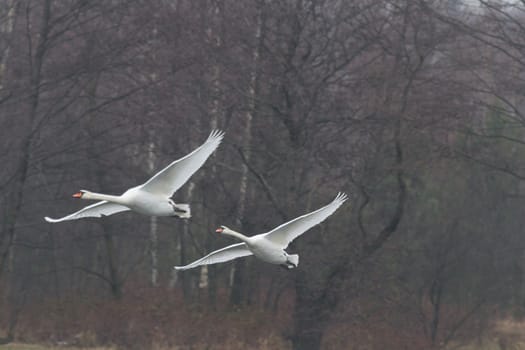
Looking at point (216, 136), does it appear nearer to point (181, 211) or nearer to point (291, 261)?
point (181, 211)

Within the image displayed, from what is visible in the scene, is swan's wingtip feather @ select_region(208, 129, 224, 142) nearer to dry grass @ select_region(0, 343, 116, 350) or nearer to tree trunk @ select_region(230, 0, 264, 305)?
tree trunk @ select_region(230, 0, 264, 305)

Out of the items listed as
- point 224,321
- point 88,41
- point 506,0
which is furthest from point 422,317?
point 88,41

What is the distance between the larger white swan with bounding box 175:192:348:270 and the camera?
47.7 ft

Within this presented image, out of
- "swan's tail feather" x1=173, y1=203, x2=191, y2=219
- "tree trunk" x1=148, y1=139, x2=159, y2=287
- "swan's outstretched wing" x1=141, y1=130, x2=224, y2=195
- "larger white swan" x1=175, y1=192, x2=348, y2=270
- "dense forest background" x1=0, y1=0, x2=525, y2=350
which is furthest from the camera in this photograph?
"tree trunk" x1=148, y1=139, x2=159, y2=287

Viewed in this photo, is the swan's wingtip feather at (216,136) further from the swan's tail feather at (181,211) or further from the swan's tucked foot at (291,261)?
the swan's tucked foot at (291,261)

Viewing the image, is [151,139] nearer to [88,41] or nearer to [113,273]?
[88,41]

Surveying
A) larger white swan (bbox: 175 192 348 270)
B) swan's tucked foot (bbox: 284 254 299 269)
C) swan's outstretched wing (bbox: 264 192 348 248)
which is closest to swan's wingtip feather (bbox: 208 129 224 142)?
larger white swan (bbox: 175 192 348 270)

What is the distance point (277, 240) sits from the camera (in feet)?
49.2

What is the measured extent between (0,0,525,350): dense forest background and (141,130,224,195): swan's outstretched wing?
566 centimetres

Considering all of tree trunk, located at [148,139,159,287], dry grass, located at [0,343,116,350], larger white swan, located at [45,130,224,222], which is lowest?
dry grass, located at [0,343,116,350]

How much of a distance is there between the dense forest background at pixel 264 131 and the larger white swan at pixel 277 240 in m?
4.25

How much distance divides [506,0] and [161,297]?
8.99m

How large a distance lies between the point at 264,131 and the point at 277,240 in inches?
231

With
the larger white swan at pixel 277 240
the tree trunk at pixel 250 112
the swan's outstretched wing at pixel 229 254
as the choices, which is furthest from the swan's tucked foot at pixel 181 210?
the tree trunk at pixel 250 112
